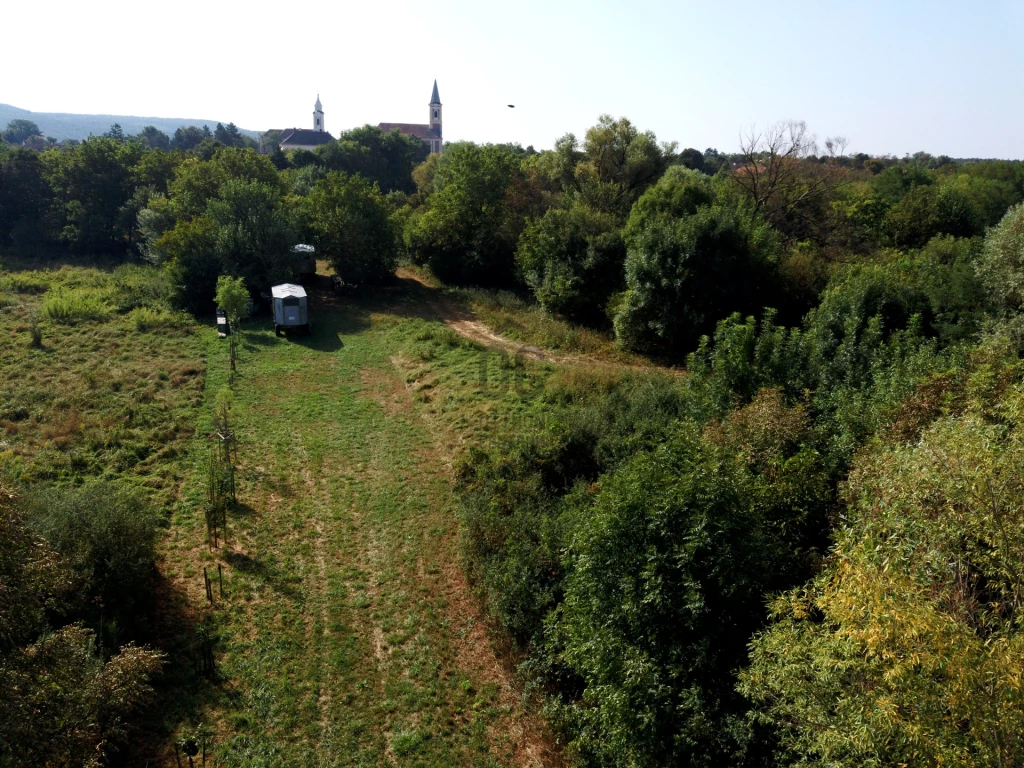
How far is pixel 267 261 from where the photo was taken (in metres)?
32.2

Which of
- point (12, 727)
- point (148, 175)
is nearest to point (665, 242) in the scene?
point (12, 727)

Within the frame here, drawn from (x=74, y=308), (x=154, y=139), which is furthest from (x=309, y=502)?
(x=154, y=139)

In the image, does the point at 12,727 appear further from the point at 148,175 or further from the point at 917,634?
the point at 148,175

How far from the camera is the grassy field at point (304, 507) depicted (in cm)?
964

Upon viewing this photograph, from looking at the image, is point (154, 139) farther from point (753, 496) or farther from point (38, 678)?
point (753, 496)

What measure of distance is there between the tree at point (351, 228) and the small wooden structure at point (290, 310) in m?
7.30

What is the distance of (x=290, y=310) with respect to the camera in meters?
28.5

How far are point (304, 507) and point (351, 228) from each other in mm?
Answer: 23342

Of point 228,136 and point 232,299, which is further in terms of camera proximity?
point 228,136

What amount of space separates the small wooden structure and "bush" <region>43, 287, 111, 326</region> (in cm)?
921

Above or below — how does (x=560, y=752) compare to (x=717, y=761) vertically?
below

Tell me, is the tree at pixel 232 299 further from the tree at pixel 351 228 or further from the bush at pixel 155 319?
the tree at pixel 351 228

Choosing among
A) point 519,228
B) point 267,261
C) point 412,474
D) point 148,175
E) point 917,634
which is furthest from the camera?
point 148,175

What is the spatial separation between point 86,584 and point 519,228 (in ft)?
103
